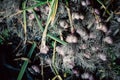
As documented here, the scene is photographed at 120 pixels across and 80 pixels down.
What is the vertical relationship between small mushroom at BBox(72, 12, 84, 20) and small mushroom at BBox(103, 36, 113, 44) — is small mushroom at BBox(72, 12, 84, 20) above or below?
above

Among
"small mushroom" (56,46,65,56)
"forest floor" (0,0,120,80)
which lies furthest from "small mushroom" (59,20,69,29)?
"small mushroom" (56,46,65,56)

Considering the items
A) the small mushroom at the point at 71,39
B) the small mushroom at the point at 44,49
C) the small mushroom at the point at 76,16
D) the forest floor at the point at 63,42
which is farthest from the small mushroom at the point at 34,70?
the small mushroom at the point at 76,16

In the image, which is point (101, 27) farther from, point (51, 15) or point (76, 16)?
point (51, 15)

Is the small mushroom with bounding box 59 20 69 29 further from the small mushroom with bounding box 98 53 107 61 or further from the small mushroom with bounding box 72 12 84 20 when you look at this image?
the small mushroom with bounding box 98 53 107 61

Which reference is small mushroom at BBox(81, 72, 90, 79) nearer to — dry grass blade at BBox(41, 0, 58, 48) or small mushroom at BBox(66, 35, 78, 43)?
small mushroom at BBox(66, 35, 78, 43)

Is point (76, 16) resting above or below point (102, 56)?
above

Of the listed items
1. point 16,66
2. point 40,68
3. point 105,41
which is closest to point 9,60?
point 16,66

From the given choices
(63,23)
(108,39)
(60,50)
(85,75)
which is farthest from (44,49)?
(108,39)

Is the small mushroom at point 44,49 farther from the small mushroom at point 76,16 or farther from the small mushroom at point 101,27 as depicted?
the small mushroom at point 101,27

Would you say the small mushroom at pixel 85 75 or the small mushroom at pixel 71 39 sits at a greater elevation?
the small mushroom at pixel 71 39

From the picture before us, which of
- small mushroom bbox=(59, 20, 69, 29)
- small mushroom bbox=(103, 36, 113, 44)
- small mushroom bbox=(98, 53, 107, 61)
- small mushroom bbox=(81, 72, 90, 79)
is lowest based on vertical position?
small mushroom bbox=(81, 72, 90, 79)

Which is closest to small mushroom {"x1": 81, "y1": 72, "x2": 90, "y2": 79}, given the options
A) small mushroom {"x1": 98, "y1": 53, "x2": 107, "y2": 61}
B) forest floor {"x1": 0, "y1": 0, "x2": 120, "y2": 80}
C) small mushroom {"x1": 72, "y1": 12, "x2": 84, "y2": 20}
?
forest floor {"x1": 0, "y1": 0, "x2": 120, "y2": 80}

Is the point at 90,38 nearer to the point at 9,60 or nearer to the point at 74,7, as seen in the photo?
the point at 74,7
